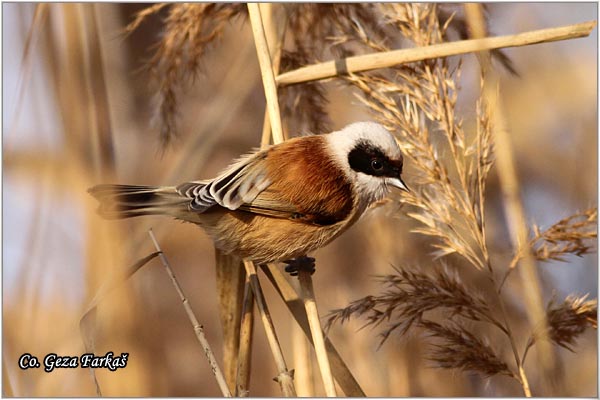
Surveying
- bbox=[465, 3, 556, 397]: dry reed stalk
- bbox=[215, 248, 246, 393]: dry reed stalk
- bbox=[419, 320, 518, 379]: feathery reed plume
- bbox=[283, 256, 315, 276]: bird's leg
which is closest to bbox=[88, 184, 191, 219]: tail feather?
bbox=[215, 248, 246, 393]: dry reed stalk

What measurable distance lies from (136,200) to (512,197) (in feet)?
4.15

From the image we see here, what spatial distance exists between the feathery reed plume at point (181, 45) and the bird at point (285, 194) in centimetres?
39

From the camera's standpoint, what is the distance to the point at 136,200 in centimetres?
193

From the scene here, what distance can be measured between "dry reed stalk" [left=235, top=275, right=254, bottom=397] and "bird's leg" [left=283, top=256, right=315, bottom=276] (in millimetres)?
268

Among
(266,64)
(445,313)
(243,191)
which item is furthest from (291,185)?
(445,313)

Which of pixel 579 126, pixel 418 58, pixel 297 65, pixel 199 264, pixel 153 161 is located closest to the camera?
pixel 418 58

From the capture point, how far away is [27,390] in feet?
6.23

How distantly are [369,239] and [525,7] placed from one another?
1.20 meters

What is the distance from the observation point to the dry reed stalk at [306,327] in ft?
5.72

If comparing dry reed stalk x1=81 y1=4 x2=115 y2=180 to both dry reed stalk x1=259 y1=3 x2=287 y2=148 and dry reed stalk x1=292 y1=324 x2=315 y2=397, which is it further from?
dry reed stalk x1=292 y1=324 x2=315 y2=397

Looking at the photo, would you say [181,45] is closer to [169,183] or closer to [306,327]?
[169,183]

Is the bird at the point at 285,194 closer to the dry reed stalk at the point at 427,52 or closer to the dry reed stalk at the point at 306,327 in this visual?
the dry reed stalk at the point at 306,327

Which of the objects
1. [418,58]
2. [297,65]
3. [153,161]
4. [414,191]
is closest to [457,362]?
[414,191]

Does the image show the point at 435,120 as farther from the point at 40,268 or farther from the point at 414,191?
the point at 40,268
